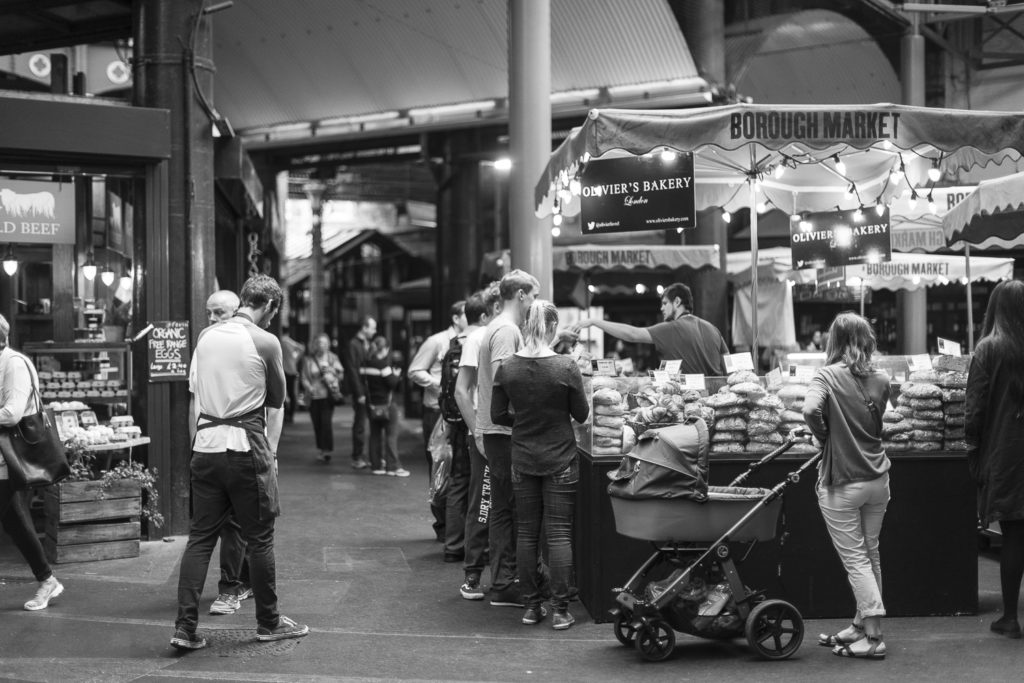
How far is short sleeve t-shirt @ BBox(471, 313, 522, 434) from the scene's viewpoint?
7.33 metres

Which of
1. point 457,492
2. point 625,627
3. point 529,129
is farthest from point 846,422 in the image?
point 529,129

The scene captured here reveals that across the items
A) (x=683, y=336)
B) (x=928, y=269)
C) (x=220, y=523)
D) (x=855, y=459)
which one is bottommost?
(x=220, y=523)

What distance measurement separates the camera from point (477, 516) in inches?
312

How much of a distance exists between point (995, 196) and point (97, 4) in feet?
26.7

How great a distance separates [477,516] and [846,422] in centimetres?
283

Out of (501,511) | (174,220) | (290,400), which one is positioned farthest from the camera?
(290,400)

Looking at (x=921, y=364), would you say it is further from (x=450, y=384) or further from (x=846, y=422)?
(x=450, y=384)

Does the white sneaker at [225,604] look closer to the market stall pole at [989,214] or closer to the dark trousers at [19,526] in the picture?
the dark trousers at [19,526]

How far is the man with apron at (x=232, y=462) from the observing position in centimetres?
629

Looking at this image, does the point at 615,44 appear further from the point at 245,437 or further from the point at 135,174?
the point at 245,437

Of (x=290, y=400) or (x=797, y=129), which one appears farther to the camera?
(x=290, y=400)

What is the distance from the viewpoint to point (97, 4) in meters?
10.6

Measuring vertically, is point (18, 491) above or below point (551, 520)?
above

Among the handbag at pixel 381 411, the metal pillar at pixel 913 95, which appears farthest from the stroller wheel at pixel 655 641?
the metal pillar at pixel 913 95
